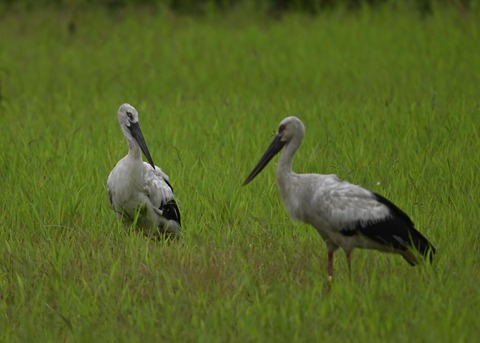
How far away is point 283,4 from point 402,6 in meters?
2.06

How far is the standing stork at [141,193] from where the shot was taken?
5.95m

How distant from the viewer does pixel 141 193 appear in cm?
598

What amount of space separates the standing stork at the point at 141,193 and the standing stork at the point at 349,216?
106cm

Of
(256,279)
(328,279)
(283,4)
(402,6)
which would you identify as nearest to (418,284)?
(328,279)

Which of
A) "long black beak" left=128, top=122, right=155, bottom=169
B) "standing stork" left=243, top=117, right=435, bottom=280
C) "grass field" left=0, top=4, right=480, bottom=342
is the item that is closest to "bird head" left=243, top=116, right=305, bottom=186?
"standing stork" left=243, top=117, right=435, bottom=280

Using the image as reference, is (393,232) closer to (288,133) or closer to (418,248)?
(418,248)

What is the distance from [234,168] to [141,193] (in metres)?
1.36

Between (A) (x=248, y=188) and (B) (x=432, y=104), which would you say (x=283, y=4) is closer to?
(B) (x=432, y=104)

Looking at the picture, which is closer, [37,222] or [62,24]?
[37,222]

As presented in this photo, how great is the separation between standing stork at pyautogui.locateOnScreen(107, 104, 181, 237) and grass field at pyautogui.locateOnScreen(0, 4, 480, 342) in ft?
0.44

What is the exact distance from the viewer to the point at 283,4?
15.0 m

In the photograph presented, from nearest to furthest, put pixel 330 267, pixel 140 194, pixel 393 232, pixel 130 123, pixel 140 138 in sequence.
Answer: pixel 393 232, pixel 330 267, pixel 140 194, pixel 140 138, pixel 130 123

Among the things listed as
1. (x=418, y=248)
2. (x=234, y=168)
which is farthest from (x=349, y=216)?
(x=234, y=168)

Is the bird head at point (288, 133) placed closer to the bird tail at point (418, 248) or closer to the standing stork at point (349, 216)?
the standing stork at point (349, 216)
